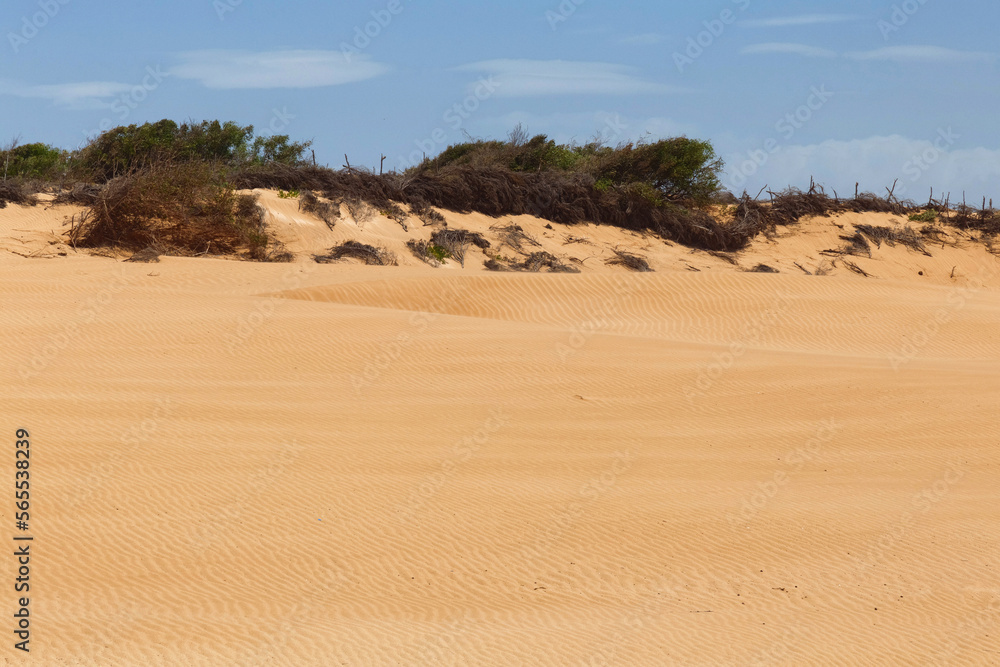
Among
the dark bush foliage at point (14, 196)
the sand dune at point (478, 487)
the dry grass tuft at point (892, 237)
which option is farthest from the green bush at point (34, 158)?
the dry grass tuft at point (892, 237)

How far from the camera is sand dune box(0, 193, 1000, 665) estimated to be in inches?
160

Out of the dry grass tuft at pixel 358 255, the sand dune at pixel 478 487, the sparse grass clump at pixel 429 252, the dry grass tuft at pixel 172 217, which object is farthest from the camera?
the sparse grass clump at pixel 429 252

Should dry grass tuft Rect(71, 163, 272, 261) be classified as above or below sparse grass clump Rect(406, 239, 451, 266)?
above

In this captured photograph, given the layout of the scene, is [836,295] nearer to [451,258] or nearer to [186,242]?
[451,258]

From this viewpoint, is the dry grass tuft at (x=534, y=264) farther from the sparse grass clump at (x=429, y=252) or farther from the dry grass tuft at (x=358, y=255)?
the dry grass tuft at (x=358, y=255)

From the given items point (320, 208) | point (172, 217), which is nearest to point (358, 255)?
point (320, 208)

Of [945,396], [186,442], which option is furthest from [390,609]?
[945,396]

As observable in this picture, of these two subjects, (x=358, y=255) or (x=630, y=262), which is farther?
(x=630, y=262)

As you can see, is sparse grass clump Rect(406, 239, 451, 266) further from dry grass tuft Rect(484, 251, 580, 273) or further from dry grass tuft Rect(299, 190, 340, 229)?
dry grass tuft Rect(299, 190, 340, 229)

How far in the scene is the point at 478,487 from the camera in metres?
6.13

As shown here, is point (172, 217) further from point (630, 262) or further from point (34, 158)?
point (34, 158)

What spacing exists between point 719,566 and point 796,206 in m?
25.8

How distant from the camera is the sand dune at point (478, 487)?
4.07 meters

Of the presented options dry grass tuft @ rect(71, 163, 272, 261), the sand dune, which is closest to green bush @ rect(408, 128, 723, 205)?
dry grass tuft @ rect(71, 163, 272, 261)
